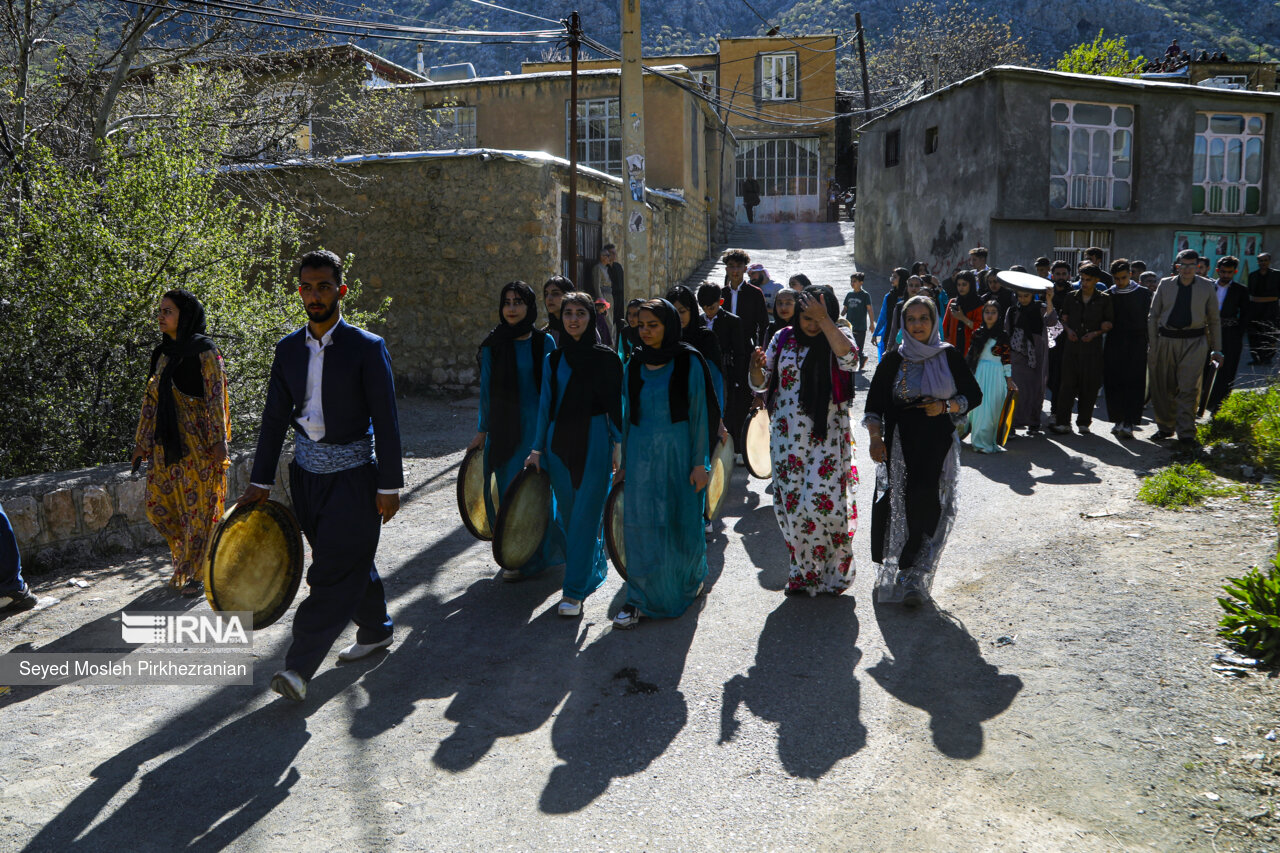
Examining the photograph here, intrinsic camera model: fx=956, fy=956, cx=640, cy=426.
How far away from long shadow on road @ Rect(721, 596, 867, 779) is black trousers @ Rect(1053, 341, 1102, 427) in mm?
5781

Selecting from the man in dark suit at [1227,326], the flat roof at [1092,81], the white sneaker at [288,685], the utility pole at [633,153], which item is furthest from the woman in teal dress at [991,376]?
the flat roof at [1092,81]

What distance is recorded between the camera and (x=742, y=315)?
26.1 ft

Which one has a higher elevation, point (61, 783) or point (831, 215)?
point (831, 215)

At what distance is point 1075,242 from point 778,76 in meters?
17.4

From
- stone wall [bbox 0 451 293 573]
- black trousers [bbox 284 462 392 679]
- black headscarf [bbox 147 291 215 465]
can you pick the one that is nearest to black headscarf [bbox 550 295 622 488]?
black trousers [bbox 284 462 392 679]

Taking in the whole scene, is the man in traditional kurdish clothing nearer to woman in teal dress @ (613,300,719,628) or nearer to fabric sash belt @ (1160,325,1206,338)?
fabric sash belt @ (1160,325,1206,338)

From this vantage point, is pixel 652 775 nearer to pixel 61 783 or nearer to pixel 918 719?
pixel 918 719

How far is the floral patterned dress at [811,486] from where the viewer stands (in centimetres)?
495

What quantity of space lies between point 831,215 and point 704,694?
1227 inches

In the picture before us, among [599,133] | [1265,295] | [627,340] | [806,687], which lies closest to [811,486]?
[806,687]

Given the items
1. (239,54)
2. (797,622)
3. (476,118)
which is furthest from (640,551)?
(476,118)

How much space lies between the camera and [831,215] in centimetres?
3316

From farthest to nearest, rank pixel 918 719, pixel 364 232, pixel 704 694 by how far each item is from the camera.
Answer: pixel 364 232, pixel 704 694, pixel 918 719

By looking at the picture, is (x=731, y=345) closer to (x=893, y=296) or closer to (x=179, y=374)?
(x=179, y=374)
